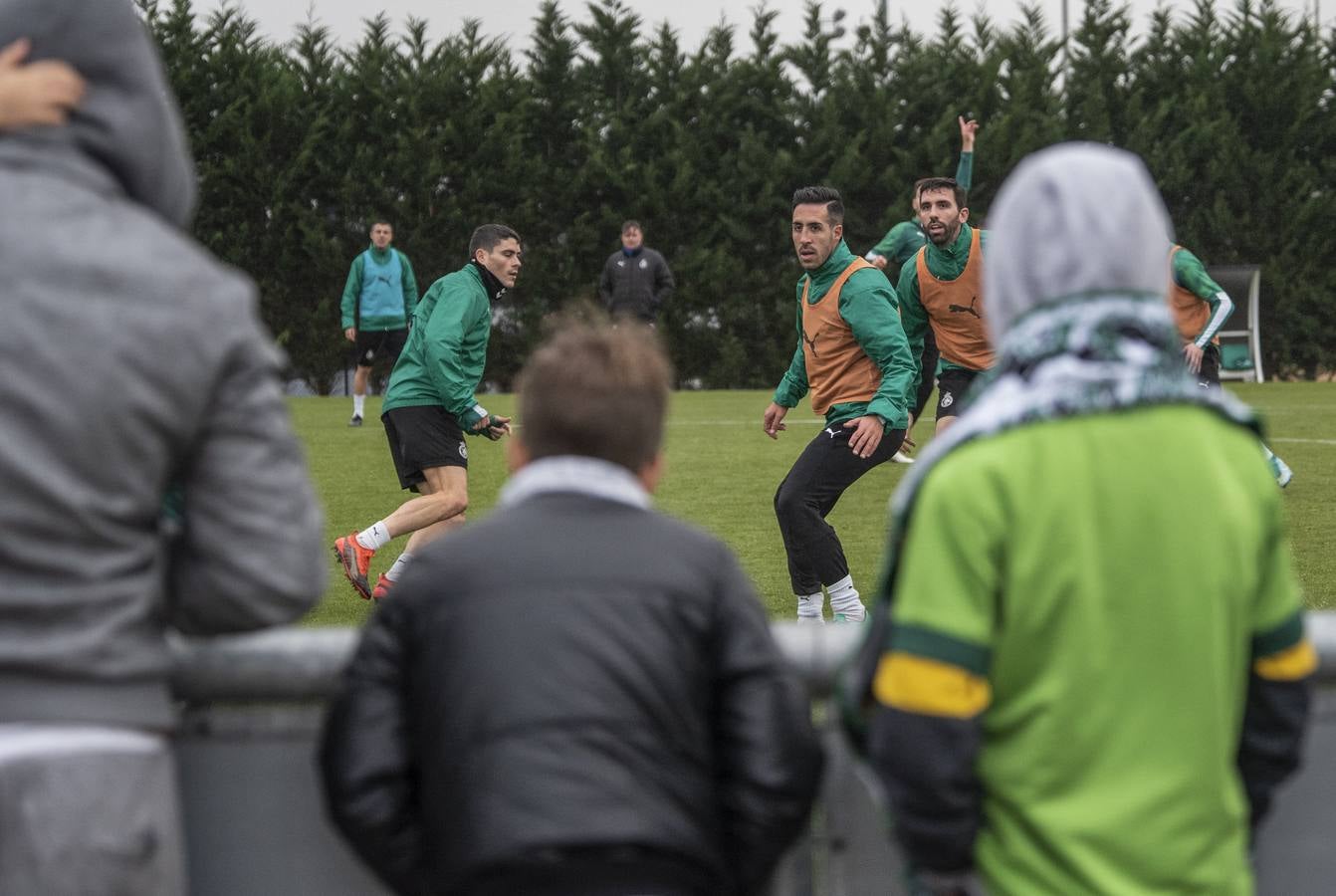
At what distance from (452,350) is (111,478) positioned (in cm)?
606

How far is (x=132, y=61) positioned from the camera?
198 centimetres

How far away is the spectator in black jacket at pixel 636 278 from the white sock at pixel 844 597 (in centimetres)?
1589

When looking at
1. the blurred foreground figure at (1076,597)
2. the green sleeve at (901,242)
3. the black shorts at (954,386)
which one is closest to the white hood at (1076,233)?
the blurred foreground figure at (1076,597)

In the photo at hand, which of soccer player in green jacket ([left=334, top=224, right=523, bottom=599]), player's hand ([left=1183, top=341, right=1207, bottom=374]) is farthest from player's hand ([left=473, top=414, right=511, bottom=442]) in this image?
player's hand ([left=1183, top=341, right=1207, bottom=374])

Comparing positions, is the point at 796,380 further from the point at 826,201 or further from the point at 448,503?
the point at 448,503

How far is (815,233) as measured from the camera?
284 inches

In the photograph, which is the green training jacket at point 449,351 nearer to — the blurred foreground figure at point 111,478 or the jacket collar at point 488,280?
the jacket collar at point 488,280

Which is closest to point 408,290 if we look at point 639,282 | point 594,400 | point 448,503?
point 639,282

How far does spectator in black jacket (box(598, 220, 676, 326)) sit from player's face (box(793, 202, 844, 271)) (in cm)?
1531

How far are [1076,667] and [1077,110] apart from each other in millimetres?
30595

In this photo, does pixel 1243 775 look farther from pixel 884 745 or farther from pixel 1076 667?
pixel 884 745

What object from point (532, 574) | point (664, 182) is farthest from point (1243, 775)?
point (664, 182)

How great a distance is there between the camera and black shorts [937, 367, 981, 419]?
9789 mm

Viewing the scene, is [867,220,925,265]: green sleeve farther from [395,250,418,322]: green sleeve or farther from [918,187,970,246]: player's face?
[395,250,418,322]: green sleeve
